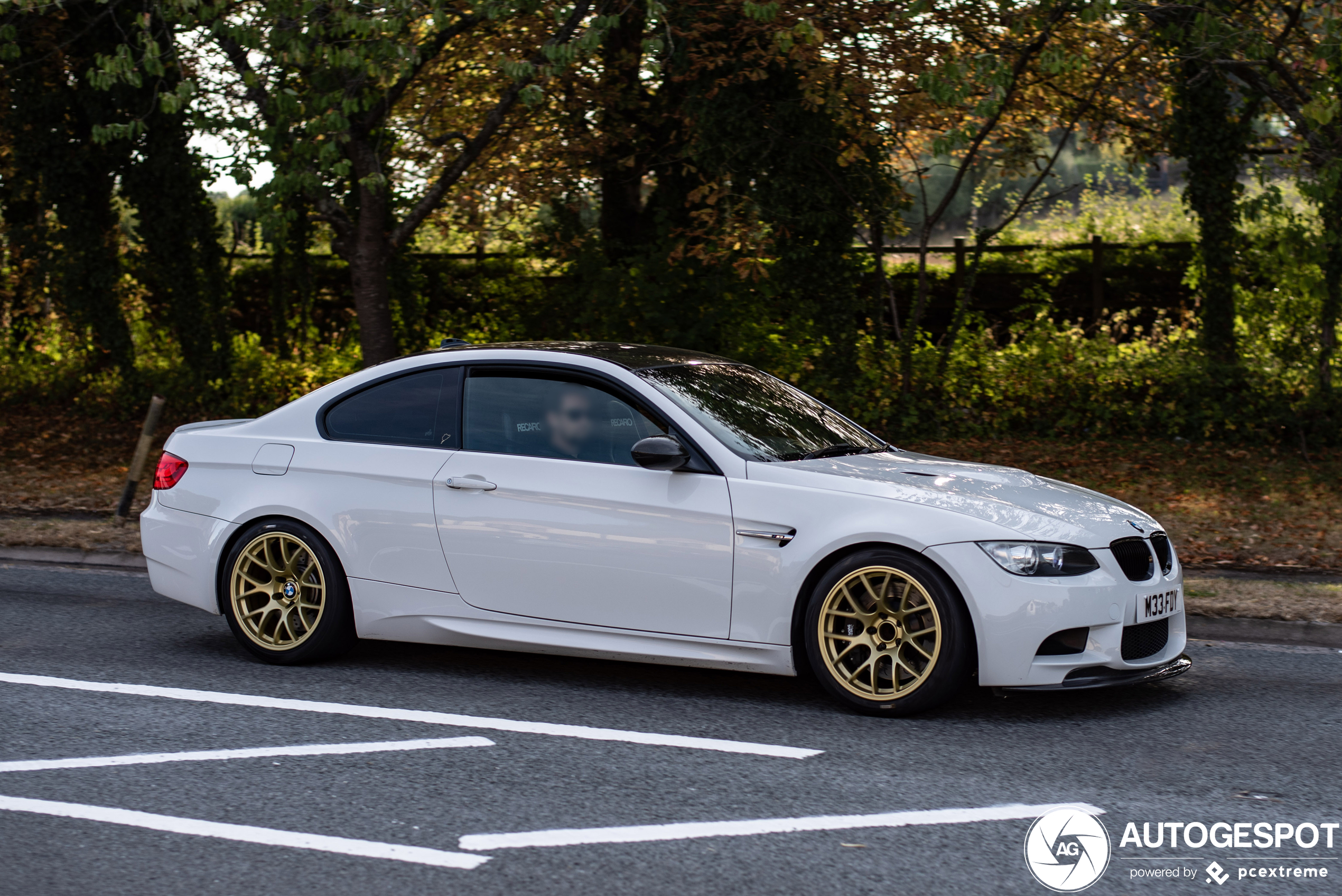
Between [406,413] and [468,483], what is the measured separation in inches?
25.1

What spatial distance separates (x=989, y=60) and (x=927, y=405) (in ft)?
15.5

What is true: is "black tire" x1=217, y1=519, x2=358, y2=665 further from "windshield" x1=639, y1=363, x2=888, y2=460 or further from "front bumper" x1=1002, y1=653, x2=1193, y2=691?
"front bumper" x1=1002, y1=653, x2=1193, y2=691

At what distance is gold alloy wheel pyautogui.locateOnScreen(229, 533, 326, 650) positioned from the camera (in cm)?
638

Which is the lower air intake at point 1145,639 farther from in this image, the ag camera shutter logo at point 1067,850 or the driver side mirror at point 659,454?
the driver side mirror at point 659,454

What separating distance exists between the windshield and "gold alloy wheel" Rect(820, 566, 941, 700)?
78cm

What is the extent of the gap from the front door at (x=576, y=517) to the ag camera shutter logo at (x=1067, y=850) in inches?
67.9

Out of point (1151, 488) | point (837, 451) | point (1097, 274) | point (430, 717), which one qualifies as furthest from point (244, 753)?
point (1097, 274)

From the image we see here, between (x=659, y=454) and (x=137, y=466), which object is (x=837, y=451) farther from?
(x=137, y=466)

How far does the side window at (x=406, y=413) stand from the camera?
247 inches

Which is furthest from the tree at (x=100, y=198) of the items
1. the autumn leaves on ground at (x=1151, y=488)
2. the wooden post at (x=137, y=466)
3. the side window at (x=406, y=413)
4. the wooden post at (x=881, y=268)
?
the side window at (x=406, y=413)

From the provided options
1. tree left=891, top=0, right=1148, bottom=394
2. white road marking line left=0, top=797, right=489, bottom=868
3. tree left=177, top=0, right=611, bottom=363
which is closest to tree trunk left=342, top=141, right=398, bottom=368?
tree left=177, top=0, right=611, bottom=363

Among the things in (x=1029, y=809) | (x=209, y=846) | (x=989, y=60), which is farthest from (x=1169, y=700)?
(x=989, y=60)

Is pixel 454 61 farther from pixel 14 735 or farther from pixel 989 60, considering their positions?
pixel 14 735

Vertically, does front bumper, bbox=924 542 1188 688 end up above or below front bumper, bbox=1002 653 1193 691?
above
